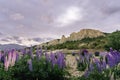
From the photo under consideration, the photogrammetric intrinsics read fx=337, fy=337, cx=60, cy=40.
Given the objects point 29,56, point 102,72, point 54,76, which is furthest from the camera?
point 29,56

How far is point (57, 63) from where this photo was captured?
35.1 feet

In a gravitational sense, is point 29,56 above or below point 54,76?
above

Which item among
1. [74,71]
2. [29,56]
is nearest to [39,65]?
[29,56]

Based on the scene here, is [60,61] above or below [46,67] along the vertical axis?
above

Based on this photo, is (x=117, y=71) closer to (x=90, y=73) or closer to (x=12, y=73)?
(x=90, y=73)

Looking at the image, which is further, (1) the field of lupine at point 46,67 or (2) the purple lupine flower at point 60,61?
(2) the purple lupine flower at point 60,61

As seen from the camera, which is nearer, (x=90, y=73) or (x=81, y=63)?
(x=90, y=73)

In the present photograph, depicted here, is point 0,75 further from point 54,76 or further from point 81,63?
point 81,63

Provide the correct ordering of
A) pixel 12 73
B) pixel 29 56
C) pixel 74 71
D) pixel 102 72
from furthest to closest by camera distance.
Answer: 1. pixel 74 71
2. pixel 29 56
3. pixel 12 73
4. pixel 102 72

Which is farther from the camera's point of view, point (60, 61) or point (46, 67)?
point (46, 67)

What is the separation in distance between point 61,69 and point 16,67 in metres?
1.42

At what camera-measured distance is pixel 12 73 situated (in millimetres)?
10102

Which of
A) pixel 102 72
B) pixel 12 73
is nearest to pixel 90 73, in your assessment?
pixel 102 72

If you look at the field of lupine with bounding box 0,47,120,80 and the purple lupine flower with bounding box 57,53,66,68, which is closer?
the field of lupine with bounding box 0,47,120,80
